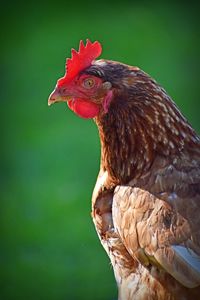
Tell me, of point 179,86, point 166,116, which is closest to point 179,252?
point 166,116

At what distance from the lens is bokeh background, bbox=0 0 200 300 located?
3.76 m

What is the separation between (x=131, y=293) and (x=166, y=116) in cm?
63

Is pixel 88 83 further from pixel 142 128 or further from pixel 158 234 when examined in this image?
pixel 158 234

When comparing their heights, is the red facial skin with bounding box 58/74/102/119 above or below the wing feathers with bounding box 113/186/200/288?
above

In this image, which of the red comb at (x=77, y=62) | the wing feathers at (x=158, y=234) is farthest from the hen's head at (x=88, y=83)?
the wing feathers at (x=158, y=234)

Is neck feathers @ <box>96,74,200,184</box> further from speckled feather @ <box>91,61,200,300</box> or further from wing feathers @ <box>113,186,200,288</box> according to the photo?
wing feathers @ <box>113,186,200,288</box>

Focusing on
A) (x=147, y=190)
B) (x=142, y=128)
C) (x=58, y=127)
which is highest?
(x=58, y=127)

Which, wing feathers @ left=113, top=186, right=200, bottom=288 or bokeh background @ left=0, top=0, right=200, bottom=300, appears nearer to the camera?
wing feathers @ left=113, top=186, right=200, bottom=288

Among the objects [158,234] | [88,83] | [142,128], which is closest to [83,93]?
[88,83]

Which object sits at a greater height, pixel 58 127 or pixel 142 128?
pixel 58 127

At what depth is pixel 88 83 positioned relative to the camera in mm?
2619

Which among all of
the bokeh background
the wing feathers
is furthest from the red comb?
the bokeh background

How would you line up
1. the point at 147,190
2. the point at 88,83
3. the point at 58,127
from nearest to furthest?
the point at 147,190, the point at 88,83, the point at 58,127

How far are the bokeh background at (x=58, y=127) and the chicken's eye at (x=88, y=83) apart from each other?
1.28 m
